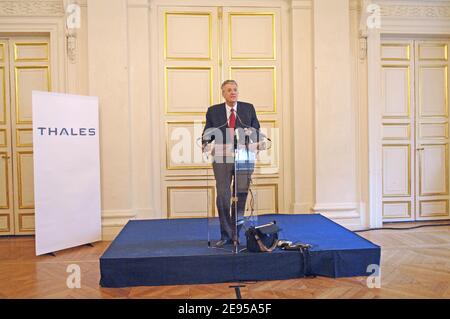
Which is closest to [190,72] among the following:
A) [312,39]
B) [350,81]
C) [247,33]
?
[247,33]

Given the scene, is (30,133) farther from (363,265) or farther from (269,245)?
(363,265)

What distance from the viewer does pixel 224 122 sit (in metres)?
3.58

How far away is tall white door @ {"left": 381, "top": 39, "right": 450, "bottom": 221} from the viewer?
18.5 ft

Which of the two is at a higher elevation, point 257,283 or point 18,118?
point 18,118

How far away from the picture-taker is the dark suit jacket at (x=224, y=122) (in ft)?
11.4

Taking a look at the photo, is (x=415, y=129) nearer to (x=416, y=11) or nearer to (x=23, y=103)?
(x=416, y=11)

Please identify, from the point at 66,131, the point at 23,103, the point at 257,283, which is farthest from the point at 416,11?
the point at 23,103

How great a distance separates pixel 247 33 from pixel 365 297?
3749 mm

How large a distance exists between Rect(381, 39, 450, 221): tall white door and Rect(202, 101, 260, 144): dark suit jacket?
112 inches

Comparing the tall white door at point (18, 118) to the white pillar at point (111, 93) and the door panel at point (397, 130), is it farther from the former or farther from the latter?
the door panel at point (397, 130)

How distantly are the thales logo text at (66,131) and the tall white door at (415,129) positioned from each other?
400 cm

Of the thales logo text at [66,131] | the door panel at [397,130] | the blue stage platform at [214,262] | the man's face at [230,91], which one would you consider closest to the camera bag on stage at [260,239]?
the blue stage platform at [214,262]

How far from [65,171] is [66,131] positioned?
448mm

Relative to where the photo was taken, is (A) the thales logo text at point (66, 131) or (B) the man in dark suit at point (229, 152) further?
(A) the thales logo text at point (66, 131)
